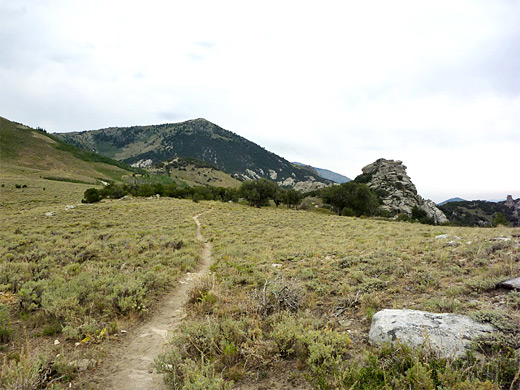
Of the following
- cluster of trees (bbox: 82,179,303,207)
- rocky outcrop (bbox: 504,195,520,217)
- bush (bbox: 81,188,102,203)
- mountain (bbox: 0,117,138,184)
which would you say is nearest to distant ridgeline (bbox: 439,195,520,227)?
rocky outcrop (bbox: 504,195,520,217)

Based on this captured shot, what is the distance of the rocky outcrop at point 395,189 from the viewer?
9094cm

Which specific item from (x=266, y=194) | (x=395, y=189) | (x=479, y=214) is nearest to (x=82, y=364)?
(x=266, y=194)

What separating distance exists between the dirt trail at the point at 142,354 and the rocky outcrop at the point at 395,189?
289 ft

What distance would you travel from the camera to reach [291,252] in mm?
Result: 14234

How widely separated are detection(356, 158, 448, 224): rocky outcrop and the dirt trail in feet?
289

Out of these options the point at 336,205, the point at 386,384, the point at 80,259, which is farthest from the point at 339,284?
the point at 336,205

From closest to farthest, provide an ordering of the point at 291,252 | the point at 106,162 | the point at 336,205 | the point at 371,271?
1. the point at 371,271
2. the point at 291,252
3. the point at 336,205
4. the point at 106,162

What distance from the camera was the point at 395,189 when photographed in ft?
368

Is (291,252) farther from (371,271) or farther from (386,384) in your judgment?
(386,384)

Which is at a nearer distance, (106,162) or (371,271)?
(371,271)

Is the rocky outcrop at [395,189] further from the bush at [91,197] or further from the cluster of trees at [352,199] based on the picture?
the bush at [91,197]

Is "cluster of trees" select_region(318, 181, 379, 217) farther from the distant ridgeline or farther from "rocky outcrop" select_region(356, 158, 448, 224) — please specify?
the distant ridgeline

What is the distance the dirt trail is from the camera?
15.4 feet

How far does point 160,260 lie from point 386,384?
1193cm
